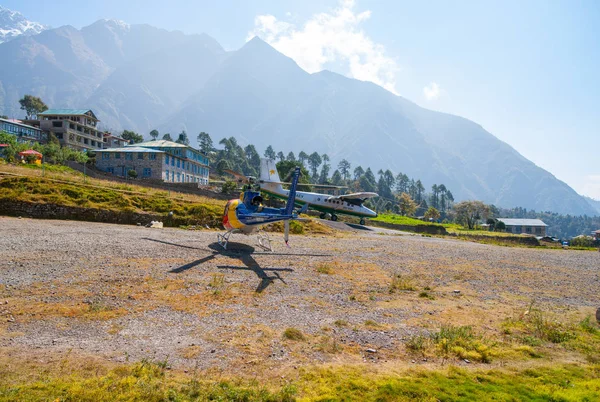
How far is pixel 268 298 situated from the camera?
9250 mm

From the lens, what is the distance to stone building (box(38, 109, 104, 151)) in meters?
70.8

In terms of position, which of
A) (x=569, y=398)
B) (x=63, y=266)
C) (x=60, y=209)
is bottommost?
(x=569, y=398)

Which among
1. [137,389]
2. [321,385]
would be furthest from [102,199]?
[321,385]

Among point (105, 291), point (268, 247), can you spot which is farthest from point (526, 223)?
point (105, 291)

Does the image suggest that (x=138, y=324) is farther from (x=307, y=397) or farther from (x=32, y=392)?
(x=307, y=397)

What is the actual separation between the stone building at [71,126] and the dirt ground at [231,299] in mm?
67099

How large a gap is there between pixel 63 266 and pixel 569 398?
11.9m

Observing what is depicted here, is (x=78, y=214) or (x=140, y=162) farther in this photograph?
(x=140, y=162)

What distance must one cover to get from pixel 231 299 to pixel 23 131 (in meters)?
79.9

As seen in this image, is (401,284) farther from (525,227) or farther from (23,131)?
(525,227)

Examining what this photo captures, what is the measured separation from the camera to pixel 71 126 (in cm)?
7250

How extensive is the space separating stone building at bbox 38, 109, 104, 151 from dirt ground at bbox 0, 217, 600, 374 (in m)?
67.1

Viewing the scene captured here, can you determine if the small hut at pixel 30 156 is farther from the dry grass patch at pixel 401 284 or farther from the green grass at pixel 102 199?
the dry grass patch at pixel 401 284

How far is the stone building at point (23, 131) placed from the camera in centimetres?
6297
